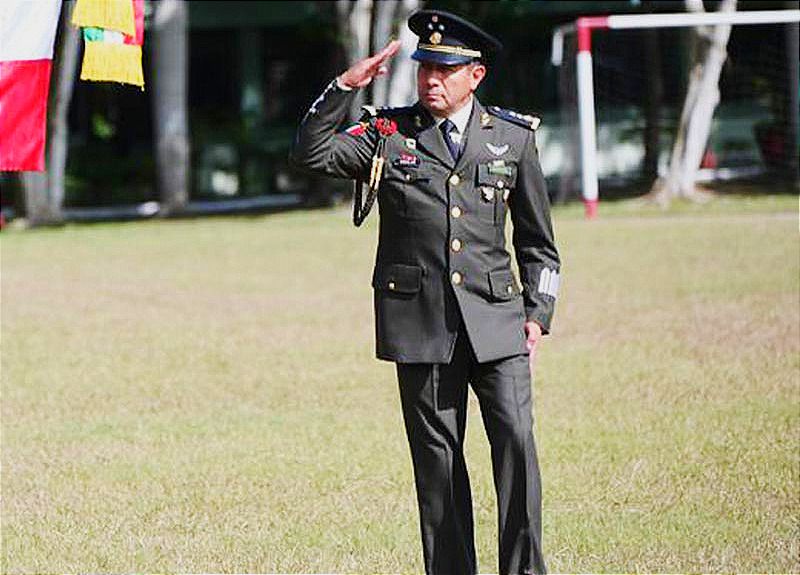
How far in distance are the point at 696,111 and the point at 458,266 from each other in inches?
798

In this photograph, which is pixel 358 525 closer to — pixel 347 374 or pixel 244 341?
pixel 347 374

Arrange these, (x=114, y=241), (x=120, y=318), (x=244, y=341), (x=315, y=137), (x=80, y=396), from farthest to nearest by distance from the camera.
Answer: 1. (x=114, y=241)
2. (x=120, y=318)
3. (x=244, y=341)
4. (x=80, y=396)
5. (x=315, y=137)

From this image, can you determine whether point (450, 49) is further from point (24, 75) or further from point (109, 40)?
point (24, 75)

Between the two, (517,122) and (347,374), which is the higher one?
(517,122)

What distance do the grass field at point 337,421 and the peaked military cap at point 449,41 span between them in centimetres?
214

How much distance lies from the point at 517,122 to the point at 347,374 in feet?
20.0

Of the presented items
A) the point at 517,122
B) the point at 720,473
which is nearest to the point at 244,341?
the point at 720,473

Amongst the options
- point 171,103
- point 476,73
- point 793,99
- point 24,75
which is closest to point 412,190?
point 476,73

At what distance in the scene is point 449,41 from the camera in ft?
18.6

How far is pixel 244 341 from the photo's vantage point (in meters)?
13.4

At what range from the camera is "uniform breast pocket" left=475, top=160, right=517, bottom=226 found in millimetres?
5812

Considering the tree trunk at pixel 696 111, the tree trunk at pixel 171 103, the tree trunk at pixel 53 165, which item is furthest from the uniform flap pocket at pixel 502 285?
the tree trunk at pixel 171 103

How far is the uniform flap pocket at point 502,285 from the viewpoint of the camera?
5875mm

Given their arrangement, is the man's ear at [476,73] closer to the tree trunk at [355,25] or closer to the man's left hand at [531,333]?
the man's left hand at [531,333]
